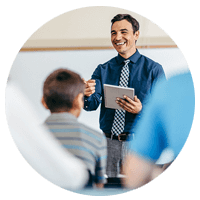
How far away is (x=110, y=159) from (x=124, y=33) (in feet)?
3.83

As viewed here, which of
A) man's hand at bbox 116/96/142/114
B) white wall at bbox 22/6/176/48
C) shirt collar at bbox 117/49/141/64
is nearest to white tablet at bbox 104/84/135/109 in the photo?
man's hand at bbox 116/96/142/114

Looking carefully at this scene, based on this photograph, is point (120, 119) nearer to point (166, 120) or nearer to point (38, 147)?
point (166, 120)

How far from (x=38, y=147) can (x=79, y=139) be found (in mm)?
407

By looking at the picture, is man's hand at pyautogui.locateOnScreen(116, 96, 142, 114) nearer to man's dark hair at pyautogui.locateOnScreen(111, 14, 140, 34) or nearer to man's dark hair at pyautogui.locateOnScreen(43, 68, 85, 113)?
man's dark hair at pyautogui.locateOnScreen(43, 68, 85, 113)

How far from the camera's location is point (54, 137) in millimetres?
2098

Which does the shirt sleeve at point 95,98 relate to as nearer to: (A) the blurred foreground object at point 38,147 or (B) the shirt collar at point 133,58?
(B) the shirt collar at point 133,58

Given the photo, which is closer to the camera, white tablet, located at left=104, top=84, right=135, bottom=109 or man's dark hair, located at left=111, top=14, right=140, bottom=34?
white tablet, located at left=104, top=84, right=135, bottom=109

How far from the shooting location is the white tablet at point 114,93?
2072mm

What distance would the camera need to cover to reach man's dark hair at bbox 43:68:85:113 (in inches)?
82.1

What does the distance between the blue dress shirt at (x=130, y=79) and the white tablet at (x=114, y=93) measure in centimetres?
3

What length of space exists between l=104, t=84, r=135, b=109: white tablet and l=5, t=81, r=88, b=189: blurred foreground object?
0.59 metres

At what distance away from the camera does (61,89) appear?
2.09 metres

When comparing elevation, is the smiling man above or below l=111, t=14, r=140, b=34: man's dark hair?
below

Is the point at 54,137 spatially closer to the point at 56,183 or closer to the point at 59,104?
the point at 59,104
